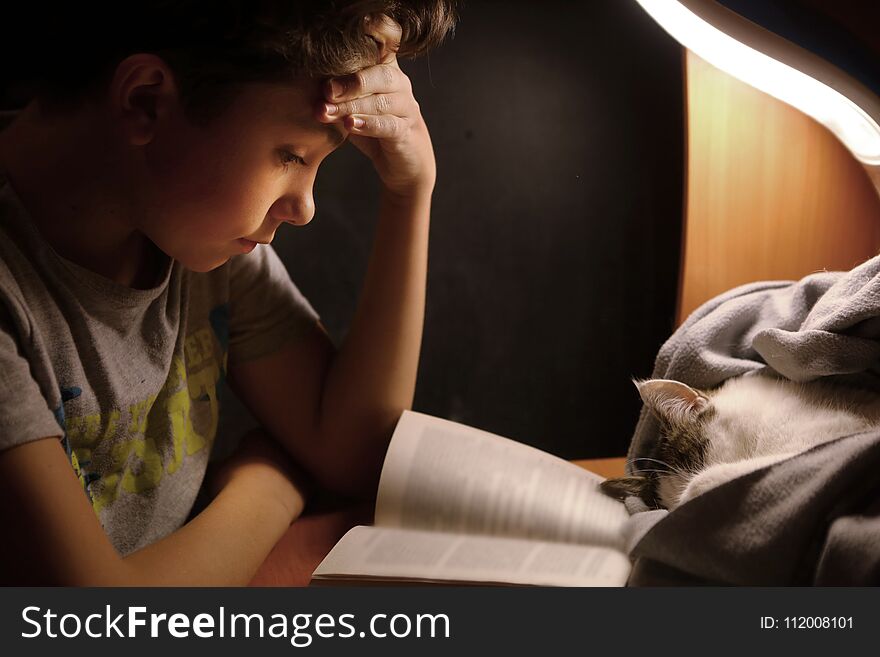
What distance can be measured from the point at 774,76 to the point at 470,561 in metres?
0.38

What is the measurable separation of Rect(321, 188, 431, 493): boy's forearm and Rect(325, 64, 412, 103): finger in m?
0.11

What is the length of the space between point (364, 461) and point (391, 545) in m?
0.13

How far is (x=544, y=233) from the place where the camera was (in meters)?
0.71

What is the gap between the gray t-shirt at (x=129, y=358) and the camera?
16.4 inches

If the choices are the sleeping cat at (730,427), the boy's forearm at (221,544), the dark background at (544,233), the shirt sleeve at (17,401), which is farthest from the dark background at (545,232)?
the shirt sleeve at (17,401)

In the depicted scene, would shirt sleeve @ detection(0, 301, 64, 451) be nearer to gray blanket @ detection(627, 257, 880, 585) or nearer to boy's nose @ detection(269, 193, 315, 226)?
boy's nose @ detection(269, 193, 315, 226)

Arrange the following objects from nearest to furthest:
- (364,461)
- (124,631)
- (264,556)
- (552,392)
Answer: (124,631)
(264,556)
(364,461)
(552,392)

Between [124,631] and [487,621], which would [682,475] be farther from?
[124,631]

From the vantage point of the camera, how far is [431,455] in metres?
0.53

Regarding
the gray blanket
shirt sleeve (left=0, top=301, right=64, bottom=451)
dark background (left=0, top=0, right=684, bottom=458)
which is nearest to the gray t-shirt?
shirt sleeve (left=0, top=301, right=64, bottom=451)

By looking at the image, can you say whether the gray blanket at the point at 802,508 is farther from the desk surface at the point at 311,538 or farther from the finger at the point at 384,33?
the finger at the point at 384,33

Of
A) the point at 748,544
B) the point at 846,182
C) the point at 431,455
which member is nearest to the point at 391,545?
the point at 431,455

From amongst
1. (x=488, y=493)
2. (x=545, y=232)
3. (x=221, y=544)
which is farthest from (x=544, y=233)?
(x=221, y=544)

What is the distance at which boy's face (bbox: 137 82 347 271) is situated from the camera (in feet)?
1.45
